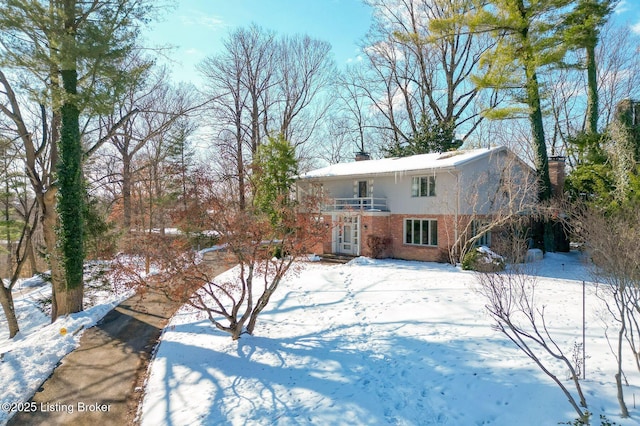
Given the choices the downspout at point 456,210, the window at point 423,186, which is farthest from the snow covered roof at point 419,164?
the window at point 423,186

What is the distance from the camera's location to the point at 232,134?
30.2 metres

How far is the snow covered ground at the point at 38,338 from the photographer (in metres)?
7.34

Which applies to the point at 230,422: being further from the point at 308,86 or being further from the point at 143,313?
the point at 308,86

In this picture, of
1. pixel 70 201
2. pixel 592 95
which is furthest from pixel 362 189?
pixel 70 201

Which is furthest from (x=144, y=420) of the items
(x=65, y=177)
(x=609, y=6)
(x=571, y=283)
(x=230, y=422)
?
(x=609, y=6)

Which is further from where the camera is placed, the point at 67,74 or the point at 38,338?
the point at 67,74

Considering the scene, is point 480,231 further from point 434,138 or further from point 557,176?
point 434,138

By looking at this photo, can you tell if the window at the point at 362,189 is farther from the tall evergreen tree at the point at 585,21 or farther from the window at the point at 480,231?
the tall evergreen tree at the point at 585,21

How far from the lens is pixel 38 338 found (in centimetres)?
991

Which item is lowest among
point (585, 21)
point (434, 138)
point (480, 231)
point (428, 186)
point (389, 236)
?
point (389, 236)

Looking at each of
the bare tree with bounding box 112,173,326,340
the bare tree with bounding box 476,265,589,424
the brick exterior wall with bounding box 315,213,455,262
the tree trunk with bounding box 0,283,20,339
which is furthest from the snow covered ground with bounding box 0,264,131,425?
the brick exterior wall with bounding box 315,213,455,262

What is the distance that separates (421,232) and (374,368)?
12785 millimetres

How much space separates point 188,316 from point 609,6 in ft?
81.1

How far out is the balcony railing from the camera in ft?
64.9
